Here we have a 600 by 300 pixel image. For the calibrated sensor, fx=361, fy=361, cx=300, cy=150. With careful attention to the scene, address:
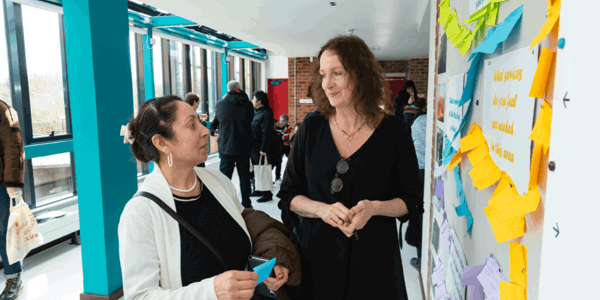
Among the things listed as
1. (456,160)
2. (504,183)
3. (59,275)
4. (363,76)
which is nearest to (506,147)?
(504,183)

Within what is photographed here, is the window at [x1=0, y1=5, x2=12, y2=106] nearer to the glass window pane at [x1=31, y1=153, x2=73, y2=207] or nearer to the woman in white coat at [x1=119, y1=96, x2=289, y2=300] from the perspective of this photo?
the glass window pane at [x1=31, y1=153, x2=73, y2=207]

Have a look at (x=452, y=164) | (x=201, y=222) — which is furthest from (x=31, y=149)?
(x=452, y=164)

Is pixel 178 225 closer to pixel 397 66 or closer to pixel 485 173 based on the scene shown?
pixel 485 173

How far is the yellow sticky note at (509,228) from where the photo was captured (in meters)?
0.60

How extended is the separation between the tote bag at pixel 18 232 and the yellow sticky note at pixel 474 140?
3139 mm

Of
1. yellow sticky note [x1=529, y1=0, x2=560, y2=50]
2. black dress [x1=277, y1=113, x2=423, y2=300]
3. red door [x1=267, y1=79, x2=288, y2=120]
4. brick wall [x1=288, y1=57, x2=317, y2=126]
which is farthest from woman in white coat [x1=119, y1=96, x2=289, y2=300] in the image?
red door [x1=267, y1=79, x2=288, y2=120]

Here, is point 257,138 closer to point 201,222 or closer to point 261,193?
point 261,193

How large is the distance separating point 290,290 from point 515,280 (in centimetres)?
90

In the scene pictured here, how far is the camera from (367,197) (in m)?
A: 1.25

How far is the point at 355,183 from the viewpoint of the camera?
4.07 feet

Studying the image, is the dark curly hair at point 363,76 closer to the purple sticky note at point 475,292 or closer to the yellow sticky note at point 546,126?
the purple sticky note at point 475,292

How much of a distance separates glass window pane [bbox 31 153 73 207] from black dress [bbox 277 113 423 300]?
439cm

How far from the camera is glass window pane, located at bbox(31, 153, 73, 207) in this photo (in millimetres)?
4422

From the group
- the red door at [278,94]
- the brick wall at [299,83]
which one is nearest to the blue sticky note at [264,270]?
the brick wall at [299,83]
